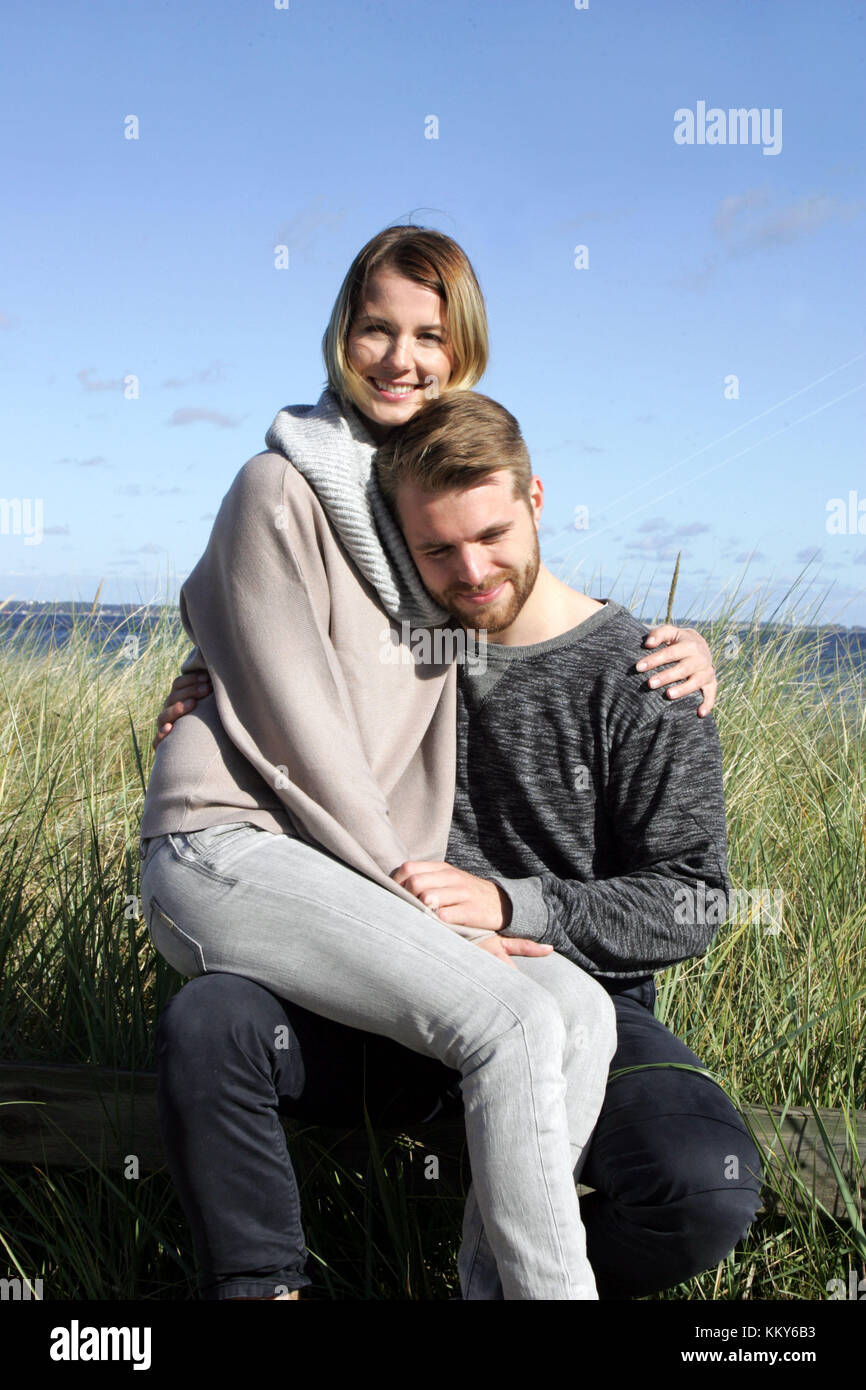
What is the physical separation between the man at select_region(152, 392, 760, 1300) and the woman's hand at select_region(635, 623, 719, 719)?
0.03 m

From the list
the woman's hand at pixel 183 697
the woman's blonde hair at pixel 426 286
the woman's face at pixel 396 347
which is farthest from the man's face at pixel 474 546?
the woman's hand at pixel 183 697

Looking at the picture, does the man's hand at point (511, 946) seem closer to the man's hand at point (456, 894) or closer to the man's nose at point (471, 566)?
the man's hand at point (456, 894)

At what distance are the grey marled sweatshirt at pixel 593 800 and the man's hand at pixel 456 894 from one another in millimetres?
36

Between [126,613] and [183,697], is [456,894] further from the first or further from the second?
[126,613]

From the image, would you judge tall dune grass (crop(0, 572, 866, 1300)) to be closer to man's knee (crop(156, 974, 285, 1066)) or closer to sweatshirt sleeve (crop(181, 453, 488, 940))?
man's knee (crop(156, 974, 285, 1066))

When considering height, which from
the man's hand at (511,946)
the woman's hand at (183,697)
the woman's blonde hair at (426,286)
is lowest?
the man's hand at (511,946)

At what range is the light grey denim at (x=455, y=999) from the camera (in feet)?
5.79

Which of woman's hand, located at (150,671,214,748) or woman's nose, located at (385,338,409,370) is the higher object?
woman's nose, located at (385,338,409,370)

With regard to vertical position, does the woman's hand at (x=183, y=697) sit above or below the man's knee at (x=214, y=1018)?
above

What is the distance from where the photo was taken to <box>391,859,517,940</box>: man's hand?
6.96 feet

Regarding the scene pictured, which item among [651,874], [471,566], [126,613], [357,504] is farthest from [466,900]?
[126,613]

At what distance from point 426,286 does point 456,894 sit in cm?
131

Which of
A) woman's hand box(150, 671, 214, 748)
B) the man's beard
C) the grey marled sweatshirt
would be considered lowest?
the grey marled sweatshirt

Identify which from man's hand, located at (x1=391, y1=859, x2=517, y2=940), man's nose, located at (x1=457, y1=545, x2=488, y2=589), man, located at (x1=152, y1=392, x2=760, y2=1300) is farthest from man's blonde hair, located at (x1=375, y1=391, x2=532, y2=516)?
man's hand, located at (x1=391, y1=859, x2=517, y2=940)
